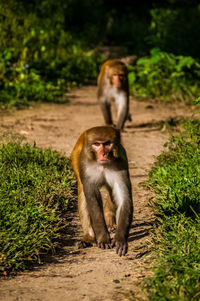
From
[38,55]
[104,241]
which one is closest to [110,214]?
[104,241]

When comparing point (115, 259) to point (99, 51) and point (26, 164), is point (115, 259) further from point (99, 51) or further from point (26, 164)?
point (99, 51)

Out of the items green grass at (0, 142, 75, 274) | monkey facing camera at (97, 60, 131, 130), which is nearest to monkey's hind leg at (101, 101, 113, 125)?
monkey facing camera at (97, 60, 131, 130)

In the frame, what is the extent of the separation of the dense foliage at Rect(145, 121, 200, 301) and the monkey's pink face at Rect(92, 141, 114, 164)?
80 centimetres

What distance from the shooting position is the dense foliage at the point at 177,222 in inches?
125

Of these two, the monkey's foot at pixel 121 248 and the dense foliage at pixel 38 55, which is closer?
the monkey's foot at pixel 121 248

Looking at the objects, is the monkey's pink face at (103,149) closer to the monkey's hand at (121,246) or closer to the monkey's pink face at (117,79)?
the monkey's hand at (121,246)

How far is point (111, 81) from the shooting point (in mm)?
8086

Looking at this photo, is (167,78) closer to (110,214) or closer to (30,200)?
(110,214)

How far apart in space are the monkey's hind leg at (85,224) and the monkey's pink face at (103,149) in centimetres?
56

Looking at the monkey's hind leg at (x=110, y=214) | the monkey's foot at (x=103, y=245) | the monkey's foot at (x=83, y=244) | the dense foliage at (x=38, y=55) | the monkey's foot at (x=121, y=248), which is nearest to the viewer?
the monkey's foot at (x=121, y=248)

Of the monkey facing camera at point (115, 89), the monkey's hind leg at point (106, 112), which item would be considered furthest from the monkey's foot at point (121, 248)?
the monkey's hind leg at point (106, 112)

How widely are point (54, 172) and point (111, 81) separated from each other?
3.01m

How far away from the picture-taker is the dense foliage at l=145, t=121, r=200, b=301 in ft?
10.4

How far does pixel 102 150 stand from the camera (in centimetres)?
374
